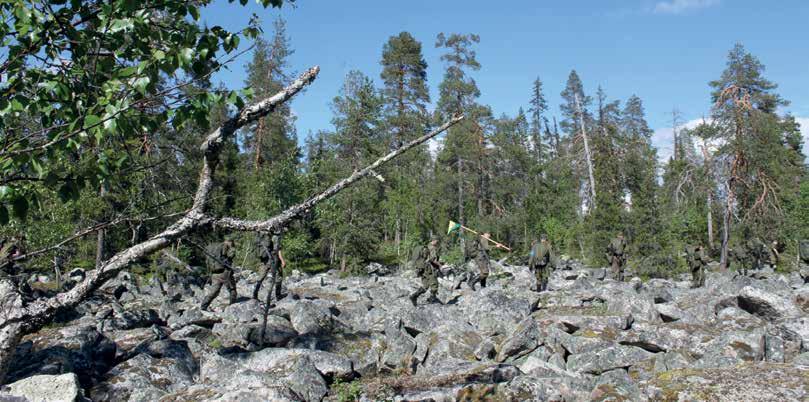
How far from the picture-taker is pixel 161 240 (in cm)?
344

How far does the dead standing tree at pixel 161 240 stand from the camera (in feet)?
10.9

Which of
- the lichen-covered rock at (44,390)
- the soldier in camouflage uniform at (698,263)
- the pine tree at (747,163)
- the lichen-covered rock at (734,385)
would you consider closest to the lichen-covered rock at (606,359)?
the lichen-covered rock at (734,385)

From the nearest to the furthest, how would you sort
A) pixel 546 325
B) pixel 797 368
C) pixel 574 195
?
pixel 797 368 < pixel 546 325 < pixel 574 195

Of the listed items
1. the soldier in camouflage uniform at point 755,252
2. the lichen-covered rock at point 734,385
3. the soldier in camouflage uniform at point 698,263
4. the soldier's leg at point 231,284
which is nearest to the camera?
the lichen-covered rock at point 734,385

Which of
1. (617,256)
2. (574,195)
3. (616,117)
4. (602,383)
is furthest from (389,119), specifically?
(602,383)

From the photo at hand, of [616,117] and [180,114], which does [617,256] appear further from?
[616,117]

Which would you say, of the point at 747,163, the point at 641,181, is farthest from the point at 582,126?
the point at 747,163

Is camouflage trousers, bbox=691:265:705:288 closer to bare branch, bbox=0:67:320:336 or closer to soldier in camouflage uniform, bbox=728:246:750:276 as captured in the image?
soldier in camouflage uniform, bbox=728:246:750:276

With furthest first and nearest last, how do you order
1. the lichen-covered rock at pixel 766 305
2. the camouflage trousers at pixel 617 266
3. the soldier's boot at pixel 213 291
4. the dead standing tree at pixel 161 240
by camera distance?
the camouflage trousers at pixel 617 266
the soldier's boot at pixel 213 291
the lichen-covered rock at pixel 766 305
the dead standing tree at pixel 161 240

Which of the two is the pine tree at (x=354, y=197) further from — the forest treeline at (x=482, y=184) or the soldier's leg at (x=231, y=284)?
the soldier's leg at (x=231, y=284)

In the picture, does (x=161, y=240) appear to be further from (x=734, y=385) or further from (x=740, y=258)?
(x=740, y=258)

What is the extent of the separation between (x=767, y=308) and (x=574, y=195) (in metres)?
26.8

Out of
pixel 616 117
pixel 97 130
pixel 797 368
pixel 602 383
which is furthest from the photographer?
pixel 616 117

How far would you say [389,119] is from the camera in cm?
4034
